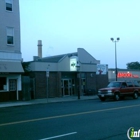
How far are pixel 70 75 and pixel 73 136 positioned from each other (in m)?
27.3

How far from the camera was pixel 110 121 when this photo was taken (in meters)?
11.9

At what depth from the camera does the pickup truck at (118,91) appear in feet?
86.5

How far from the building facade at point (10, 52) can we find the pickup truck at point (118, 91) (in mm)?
8549

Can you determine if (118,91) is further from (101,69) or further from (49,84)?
(101,69)

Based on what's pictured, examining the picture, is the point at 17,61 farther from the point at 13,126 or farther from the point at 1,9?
the point at 13,126

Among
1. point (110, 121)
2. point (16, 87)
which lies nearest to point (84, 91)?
point (16, 87)

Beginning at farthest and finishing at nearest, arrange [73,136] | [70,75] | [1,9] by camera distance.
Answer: [70,75], [1,9], [73,136]

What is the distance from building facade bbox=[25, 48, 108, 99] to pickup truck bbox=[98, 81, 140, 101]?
12.8ft

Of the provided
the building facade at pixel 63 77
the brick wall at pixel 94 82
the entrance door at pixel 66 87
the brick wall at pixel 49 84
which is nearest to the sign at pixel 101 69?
the building facade at pixel 63 77

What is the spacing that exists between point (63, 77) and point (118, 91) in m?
10.0

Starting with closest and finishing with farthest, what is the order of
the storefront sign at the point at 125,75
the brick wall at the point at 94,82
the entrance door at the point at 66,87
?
the entrance door at the point at 66,87 < the brick wall at the point at 94,82 < the storefront sign at the point at 125,75

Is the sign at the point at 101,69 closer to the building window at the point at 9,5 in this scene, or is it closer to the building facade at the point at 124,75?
the building facade at the point at 124,75

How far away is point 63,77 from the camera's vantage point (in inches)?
1375

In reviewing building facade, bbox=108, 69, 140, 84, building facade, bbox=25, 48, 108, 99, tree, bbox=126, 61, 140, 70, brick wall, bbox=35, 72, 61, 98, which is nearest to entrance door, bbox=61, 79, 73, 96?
building facade, bbox=25, 48, 108, 99
